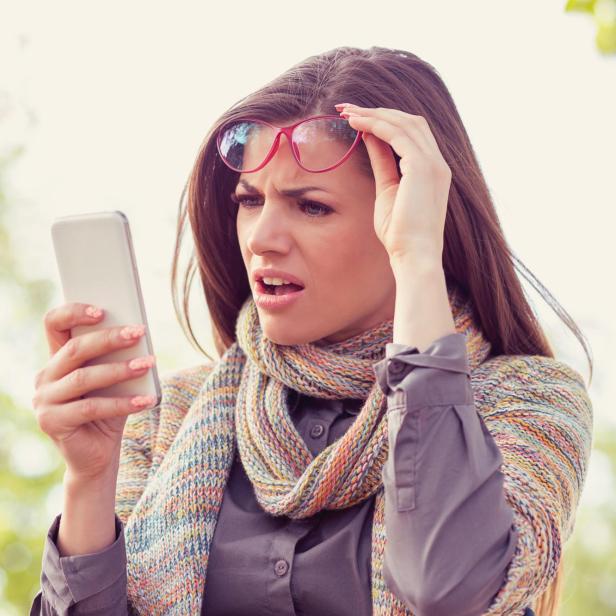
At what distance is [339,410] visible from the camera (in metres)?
2.12

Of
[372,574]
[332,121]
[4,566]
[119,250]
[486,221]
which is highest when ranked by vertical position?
[332,121]

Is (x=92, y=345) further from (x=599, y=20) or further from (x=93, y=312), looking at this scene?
(x=599, y=20)

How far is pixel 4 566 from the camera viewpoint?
557 cm

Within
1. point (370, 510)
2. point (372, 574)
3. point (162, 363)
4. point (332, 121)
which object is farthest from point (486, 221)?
point (162, 363)

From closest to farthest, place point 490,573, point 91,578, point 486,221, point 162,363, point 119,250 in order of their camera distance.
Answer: point 490,573 → point 119,250 → point 91,578 → point 486,221 → point 162,363

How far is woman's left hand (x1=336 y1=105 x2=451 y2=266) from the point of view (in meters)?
1.78

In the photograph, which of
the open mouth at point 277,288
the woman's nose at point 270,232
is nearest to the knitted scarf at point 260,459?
the open mouth at point 277,288

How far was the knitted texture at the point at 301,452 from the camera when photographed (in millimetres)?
1814

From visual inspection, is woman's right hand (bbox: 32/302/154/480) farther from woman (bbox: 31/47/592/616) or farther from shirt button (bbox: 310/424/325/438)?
shirt button (bbox: 310/424/325/438)

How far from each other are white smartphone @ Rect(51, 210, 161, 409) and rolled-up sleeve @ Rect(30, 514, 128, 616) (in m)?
0.35

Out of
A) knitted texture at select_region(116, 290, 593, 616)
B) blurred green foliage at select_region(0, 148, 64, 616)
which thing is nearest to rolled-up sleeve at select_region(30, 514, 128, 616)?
knitted texture at select_region(116, 290, 593, 616)

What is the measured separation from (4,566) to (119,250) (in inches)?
172

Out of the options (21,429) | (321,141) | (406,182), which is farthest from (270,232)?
(21,429)

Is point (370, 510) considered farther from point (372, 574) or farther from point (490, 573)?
point (490, 573)
